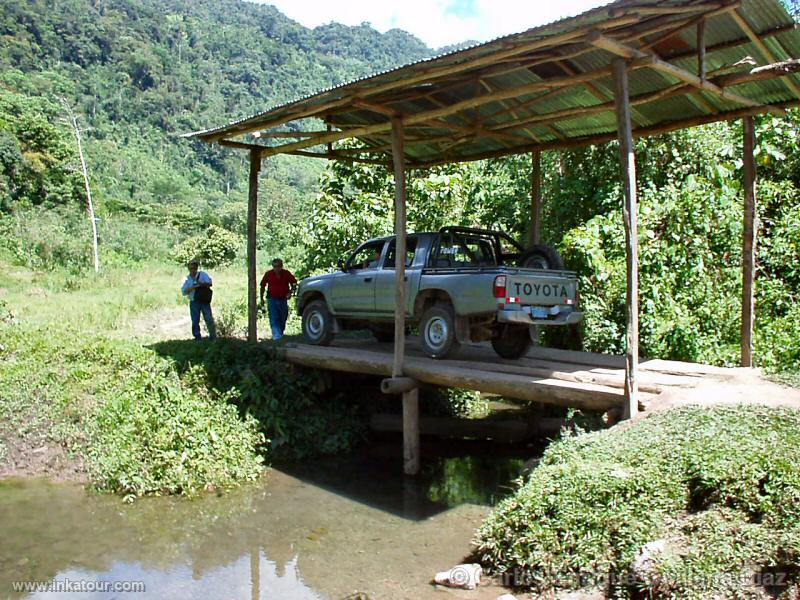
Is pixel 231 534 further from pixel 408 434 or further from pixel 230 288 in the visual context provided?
pixel 230 288

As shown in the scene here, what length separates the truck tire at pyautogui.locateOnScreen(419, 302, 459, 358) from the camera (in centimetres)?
952

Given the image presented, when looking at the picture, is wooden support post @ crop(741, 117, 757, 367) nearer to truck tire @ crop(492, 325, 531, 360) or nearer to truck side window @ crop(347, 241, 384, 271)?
truck tire @ crop(492, 325, 531, 360)

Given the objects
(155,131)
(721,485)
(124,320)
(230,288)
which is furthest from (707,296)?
(155,131)

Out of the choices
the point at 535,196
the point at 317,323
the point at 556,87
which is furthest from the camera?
the point at 317,323

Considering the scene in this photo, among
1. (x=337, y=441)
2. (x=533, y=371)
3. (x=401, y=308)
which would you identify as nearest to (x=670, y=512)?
(x=533, y=371)

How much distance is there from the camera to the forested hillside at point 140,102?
36906 millimetres

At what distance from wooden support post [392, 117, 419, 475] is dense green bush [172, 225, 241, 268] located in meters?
23.8

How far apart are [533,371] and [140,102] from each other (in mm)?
66828

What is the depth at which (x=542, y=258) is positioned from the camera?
1016cm

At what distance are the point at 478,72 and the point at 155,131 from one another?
6354cm

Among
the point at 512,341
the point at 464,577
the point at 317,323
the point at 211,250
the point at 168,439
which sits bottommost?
the point at 464,577

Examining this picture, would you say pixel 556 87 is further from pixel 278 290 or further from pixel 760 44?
pixel 278 290

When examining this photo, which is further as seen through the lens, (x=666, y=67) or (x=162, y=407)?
(x=162, y=407)

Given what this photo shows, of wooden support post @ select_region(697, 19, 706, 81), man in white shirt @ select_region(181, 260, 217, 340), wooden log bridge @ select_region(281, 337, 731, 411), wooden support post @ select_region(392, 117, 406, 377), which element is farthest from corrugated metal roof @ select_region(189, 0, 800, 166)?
wooden log bridge @ select_region(281, 337, 731, 411)
